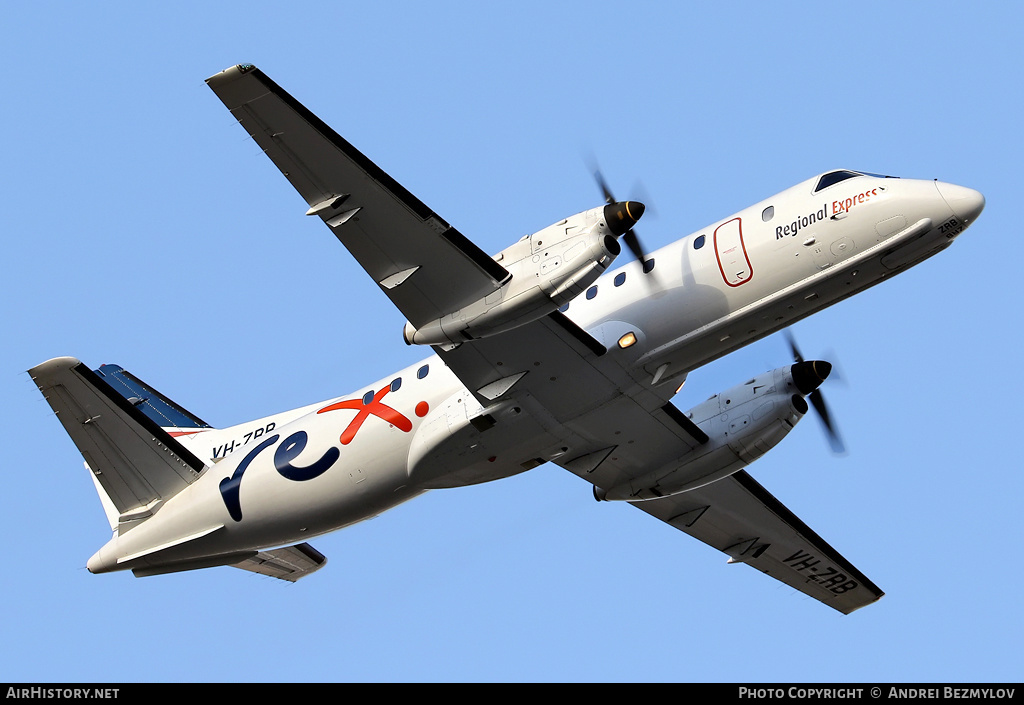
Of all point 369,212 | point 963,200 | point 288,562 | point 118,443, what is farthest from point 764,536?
point 118,443

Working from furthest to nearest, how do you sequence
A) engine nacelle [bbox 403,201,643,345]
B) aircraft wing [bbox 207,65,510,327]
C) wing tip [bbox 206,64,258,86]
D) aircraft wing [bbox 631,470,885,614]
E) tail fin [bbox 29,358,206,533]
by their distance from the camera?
aircraft wing [bbox 631,470,885,614]
tail fin [bbox 29,358,206,533]
engine nacelle [bbox 403,201,643,345]
aircraft wing [bbox 207,65,510,327]
wing tip [bbox 206,64,258,86]

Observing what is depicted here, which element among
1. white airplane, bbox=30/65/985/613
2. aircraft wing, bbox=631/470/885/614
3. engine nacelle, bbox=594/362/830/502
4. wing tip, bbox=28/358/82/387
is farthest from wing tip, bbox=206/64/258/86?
aircraft wing, bbox=631/470/885/614

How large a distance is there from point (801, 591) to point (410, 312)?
11.5m

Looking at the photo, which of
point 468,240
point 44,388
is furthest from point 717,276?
point 44,388

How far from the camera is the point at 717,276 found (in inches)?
707

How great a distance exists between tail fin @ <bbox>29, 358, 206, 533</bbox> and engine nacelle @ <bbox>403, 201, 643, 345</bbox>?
22.6 feet

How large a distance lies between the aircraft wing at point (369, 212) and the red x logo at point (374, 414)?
2.62 meters

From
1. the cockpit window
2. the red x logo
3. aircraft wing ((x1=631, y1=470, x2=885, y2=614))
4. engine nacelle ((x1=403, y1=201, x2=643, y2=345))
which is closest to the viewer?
engine nacelle ((x1=403, y1=201, x2=643, y2=345))

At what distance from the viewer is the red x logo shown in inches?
785

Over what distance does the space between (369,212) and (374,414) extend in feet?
13.9

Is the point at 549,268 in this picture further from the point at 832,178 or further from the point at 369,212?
the point at 832,178

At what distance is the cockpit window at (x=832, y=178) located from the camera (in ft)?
58.8

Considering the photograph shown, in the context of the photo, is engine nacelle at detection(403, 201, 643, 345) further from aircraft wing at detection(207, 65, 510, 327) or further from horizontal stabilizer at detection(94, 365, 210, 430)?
horizontal stabilizer at detection(94, 365, 210, 430)

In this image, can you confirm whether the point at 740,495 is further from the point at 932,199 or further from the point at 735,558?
the point at 932,199
